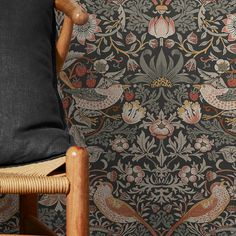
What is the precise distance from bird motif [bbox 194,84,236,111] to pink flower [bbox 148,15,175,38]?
0.56ft

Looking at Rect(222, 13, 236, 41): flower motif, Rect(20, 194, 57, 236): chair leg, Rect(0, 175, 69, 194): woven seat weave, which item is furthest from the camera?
Rect(222, 13, 236, 41): flower motif

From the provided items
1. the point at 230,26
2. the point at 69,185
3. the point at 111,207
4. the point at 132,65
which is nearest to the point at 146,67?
the point at 132,65

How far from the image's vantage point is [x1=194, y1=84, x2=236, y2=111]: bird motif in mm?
1743

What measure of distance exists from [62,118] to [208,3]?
698mm

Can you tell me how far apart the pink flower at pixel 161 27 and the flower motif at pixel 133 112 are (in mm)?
204

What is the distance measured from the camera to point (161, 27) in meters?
1.75

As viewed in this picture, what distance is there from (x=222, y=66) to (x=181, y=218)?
453 millimetres

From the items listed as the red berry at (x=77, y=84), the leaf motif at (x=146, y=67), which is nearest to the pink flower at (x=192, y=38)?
the leaf motif at (x=146, y=67)

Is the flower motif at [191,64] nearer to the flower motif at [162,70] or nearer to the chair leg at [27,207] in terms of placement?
the flower motif at [162,70]

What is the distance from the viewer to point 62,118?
125cm

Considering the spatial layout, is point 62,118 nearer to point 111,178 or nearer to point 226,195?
point 111,178

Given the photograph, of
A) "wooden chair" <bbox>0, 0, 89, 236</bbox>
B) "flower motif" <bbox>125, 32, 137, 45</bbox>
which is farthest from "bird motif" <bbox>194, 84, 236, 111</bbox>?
"wooden chair" <bbox>0, 0, 89, 236</bbox>

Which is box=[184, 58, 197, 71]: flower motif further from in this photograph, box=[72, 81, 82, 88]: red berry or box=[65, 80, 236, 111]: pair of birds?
box=[72, 81, 82, 88]: red berry

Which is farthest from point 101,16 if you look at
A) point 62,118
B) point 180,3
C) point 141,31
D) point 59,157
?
point 59,157
